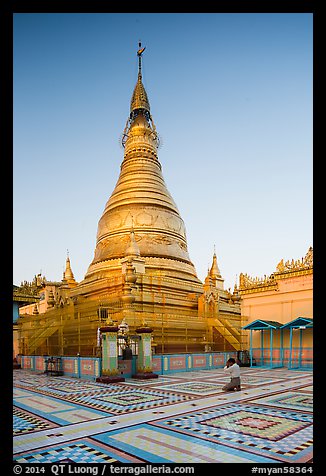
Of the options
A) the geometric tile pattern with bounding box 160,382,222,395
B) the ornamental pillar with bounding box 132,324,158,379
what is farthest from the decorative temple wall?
the geometric tile pattern with bounding box 160,382,222,395

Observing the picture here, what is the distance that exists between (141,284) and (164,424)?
49.9 ft

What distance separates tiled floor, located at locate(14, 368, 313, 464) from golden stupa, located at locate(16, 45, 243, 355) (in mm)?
5011

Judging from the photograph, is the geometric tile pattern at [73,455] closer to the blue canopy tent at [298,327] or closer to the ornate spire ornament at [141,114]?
the blue canopy tent at [298,327]

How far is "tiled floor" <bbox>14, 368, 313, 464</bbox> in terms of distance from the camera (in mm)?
5270

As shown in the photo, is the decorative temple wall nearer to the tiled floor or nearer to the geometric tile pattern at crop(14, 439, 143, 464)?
the tiled floor

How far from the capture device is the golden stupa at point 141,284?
59.7 feet

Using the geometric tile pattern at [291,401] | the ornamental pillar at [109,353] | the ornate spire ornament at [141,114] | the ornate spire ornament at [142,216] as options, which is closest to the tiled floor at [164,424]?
the geometric tile pattern at [291,401]

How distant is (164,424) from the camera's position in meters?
6.88

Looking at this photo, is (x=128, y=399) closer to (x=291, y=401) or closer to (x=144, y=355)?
(x=291, y=401)

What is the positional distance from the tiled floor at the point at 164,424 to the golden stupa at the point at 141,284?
16.4 feet

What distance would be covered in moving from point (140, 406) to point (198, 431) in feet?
8.28
